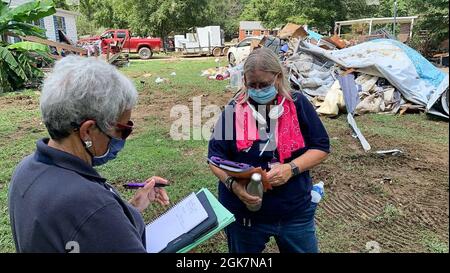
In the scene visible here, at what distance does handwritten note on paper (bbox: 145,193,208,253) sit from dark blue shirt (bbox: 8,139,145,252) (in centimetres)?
36

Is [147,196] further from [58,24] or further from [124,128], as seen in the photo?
[58,24]

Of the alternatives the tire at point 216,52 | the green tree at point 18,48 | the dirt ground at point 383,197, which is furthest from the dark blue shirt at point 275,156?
the tire at point 216,52

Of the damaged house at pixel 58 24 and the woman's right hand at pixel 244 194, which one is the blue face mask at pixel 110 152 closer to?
the woman's right hand at pixel 244 194

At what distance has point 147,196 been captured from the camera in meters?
1.83

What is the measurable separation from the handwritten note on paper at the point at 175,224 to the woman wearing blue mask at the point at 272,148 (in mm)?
320

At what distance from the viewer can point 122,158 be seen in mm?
5660

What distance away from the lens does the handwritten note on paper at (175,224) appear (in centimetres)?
155

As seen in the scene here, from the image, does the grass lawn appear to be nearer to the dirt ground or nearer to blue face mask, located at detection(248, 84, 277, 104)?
the dirt ground

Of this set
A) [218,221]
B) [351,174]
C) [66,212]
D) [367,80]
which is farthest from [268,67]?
[367,80]

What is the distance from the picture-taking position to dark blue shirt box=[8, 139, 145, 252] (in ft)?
3.69

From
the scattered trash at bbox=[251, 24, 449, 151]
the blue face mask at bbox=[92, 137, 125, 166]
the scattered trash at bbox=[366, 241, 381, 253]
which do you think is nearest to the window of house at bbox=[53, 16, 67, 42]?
the scattered trash at bbox=[251, 24, 449, 151]
